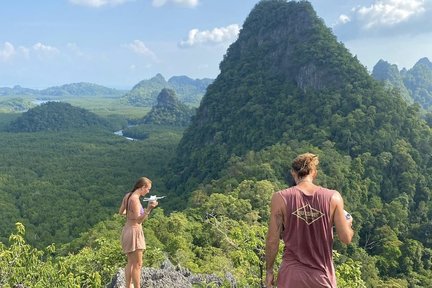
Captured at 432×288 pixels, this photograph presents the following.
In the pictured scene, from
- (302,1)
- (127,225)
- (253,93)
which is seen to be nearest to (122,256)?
(127,225)

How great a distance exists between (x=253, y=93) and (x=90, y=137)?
6840cm

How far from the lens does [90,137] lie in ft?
444

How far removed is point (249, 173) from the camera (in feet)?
163

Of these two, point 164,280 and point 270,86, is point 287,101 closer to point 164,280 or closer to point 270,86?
point 270,86

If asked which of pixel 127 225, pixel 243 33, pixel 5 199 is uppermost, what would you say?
pixel 243 33

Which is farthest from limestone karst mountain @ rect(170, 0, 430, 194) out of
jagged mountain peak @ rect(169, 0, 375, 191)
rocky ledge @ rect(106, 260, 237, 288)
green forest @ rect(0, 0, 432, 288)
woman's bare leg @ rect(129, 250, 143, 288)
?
woman's bare leg @ rect(129, 250, 143, 288)

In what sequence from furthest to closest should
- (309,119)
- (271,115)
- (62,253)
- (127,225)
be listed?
(271,115), (309,119), (62,253), (127,225)

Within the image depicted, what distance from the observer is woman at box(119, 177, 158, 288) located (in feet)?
28.8

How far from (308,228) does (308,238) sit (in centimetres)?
15

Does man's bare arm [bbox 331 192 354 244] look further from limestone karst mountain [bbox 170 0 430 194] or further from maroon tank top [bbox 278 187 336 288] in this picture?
limestone karst mountain [bbox 170 0 430 194]

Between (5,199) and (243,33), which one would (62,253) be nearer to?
(5,199)

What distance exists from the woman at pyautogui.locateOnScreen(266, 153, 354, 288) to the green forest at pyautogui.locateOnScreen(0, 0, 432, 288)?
15.5 feet

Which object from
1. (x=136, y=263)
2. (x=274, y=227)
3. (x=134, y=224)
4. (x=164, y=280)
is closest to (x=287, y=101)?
(x=164, y=280)

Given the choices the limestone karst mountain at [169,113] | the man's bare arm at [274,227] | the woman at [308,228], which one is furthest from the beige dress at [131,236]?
the limestone karst mountain at [169,113]
